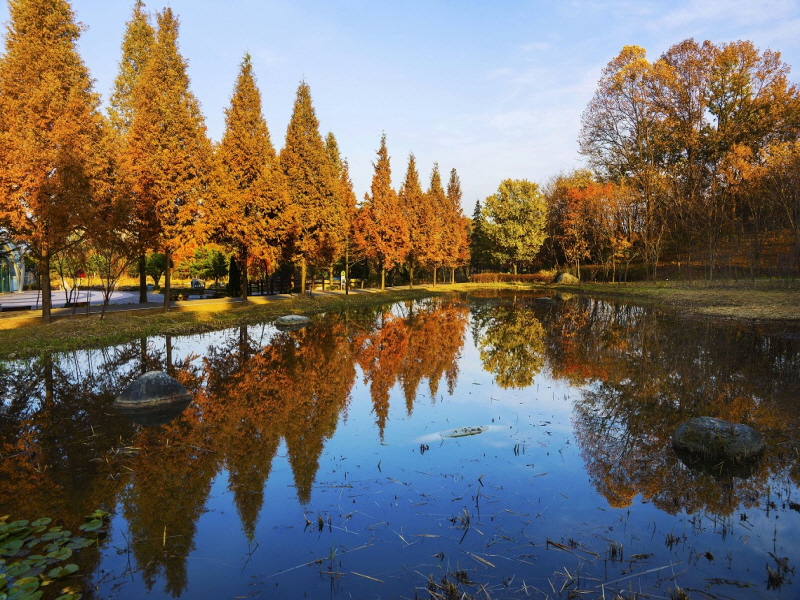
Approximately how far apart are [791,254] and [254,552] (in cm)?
4144

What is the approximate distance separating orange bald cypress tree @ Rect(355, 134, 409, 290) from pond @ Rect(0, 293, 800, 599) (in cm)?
2698

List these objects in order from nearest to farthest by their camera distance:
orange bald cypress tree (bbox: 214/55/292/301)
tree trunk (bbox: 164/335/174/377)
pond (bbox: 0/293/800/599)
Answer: pond (bbox: 0/293/800/599)
tree trunk (bbox: 164/335/174/377)
orange bald cypress tree (bbox: 214/55/292/301)

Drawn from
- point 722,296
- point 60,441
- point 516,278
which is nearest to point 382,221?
point 722,296

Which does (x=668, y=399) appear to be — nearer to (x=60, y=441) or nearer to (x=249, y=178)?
(x=60, y=441)

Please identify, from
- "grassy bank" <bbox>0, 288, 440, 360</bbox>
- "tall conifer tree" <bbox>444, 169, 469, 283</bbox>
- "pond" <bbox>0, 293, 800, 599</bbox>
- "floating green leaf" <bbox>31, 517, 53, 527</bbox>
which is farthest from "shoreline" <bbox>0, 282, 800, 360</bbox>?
"tall conifer tree" <bbox>444, 169, 469, 283</bbox>

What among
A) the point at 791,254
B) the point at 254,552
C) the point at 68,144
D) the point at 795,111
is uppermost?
the point at 795,111

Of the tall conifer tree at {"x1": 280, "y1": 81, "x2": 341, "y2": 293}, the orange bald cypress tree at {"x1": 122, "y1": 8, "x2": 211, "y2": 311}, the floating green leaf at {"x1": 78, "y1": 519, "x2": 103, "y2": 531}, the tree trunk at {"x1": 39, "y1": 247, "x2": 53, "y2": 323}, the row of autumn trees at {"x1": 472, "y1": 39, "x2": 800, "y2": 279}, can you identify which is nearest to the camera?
the floating green leaf at {"x1": 78, "y1": 519, "x2": 103, "y2": 531}

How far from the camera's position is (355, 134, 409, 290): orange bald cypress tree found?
3941 cm

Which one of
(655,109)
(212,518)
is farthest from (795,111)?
(212,518)

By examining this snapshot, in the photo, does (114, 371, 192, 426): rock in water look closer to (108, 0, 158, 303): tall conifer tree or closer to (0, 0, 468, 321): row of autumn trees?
(0, 0, 468, 321): row of autumn trees

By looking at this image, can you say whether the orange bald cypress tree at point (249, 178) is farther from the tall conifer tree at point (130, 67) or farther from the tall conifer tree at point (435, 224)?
the tall conifer tree at point (435, 224)

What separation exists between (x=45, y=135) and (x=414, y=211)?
33575 millimetres

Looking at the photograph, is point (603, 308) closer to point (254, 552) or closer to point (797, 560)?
point (797, 560)

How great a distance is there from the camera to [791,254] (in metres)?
34.3
